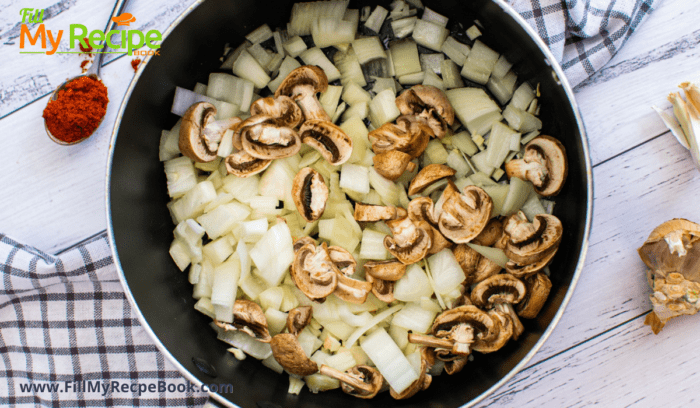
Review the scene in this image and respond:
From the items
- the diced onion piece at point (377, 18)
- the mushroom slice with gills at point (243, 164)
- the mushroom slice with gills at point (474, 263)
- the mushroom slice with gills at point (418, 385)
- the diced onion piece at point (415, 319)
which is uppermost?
the diced onion piece at point (377, 18)

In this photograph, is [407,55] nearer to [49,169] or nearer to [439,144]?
[439,144]

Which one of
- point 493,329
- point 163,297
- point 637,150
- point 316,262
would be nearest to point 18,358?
point 163,297

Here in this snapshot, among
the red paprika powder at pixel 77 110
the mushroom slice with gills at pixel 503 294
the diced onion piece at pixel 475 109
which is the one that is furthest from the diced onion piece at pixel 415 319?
the red paprika powder at pixel 77 110

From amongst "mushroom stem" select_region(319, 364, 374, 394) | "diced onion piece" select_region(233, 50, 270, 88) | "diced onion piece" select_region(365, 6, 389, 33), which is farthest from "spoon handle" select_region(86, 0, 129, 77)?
"mushroom stem" select_region(319, 364, 374, 394)

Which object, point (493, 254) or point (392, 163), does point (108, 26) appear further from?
point (493, 254)

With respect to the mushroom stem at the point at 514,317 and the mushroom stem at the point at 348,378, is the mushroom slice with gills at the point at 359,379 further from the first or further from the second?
the mushroom stem at the point at 514,317

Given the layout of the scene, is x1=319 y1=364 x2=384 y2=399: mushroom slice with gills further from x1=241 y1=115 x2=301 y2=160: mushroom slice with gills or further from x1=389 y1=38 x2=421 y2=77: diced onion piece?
x1=389 y1=38 x2=421 y2=77: diced onion piece

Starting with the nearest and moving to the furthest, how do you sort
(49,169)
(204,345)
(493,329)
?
(493,329) → (204,345) → (49,169)
